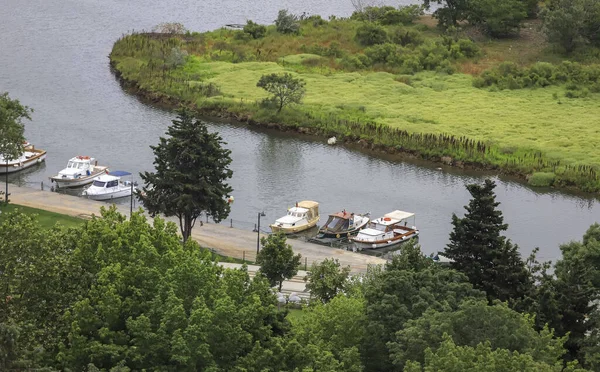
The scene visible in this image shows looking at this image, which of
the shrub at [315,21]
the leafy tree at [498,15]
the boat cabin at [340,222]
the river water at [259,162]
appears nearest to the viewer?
the boat cabin at [340,222]

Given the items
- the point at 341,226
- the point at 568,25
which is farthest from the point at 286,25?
the point at 341,226

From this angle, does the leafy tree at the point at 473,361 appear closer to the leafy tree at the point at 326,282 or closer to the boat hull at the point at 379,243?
the leafy tree at the point at 326,282

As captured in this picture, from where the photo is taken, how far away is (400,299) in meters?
55.4

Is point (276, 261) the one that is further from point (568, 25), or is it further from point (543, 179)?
point (568, 25)

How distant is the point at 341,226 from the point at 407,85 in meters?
45.7

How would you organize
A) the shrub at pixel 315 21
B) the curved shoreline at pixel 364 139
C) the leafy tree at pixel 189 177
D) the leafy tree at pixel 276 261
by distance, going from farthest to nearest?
the shrub at pixel 315 21
the curved shoreline at pixel 364 139
the leafy tree at pixel 189 177
the leafy tree at pixel 276 261

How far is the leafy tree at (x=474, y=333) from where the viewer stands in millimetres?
50031

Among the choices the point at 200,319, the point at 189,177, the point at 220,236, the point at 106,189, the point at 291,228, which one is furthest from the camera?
the point at 106,189

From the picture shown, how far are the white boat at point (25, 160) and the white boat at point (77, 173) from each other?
393 cm

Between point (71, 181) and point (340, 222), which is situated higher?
point (71, 181)

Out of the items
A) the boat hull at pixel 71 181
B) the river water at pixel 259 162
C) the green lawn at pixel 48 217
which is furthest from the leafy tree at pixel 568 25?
the green lawn at pixel 48 217

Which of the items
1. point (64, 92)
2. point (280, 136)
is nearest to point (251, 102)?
point (280, 136)

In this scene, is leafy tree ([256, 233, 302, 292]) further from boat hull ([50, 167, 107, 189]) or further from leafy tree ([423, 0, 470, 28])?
leafy tree ([423, 0, 470, 28])

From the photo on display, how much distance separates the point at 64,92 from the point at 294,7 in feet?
222
